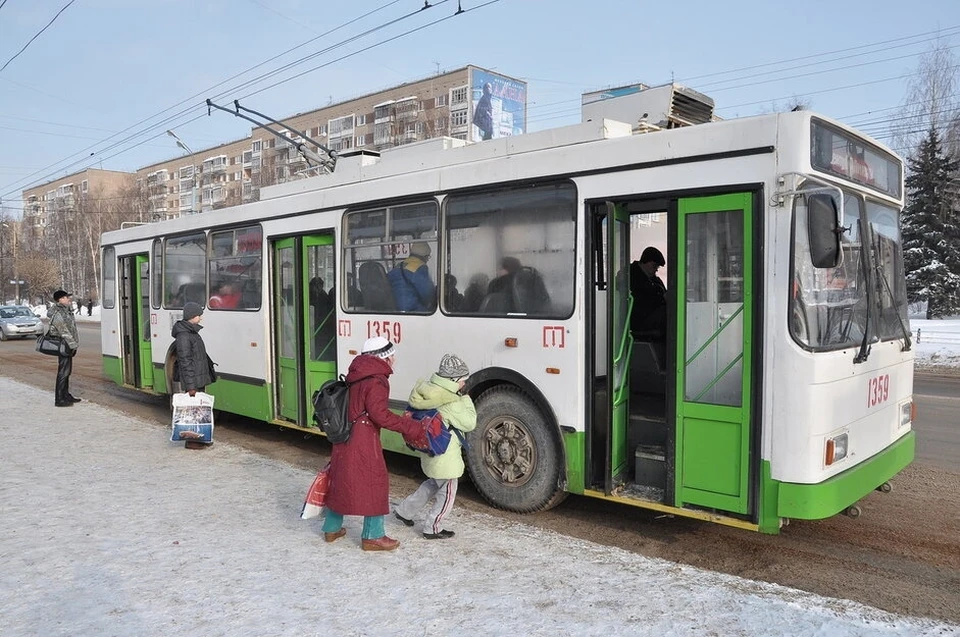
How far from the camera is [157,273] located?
38.9 ft

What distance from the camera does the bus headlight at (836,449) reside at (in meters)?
4.69

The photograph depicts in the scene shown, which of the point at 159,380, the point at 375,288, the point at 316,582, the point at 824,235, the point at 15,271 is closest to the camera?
the point at 824,235

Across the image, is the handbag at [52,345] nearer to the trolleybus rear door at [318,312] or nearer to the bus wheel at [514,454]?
the trolleybus rear door at [318,312]

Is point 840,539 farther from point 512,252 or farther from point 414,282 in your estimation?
point 414,282

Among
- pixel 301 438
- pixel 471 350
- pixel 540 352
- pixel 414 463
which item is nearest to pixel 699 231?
pixel 540 352

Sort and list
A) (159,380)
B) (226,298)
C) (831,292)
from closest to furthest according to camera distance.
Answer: (831,292), (226,298), (159,380)

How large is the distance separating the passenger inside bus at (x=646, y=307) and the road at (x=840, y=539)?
1526 mm

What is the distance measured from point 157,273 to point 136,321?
1506 mm

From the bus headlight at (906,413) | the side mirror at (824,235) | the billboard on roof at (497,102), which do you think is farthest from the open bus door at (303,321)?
the billboard on roof at (497,102)

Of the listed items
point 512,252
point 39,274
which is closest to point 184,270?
point 512,252

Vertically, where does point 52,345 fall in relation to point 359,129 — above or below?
below

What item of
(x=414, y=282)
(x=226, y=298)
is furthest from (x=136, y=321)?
(x=414, y=282)

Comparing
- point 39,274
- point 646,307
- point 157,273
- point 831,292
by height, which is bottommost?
point 646,307

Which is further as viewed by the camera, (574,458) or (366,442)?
(574,458)
